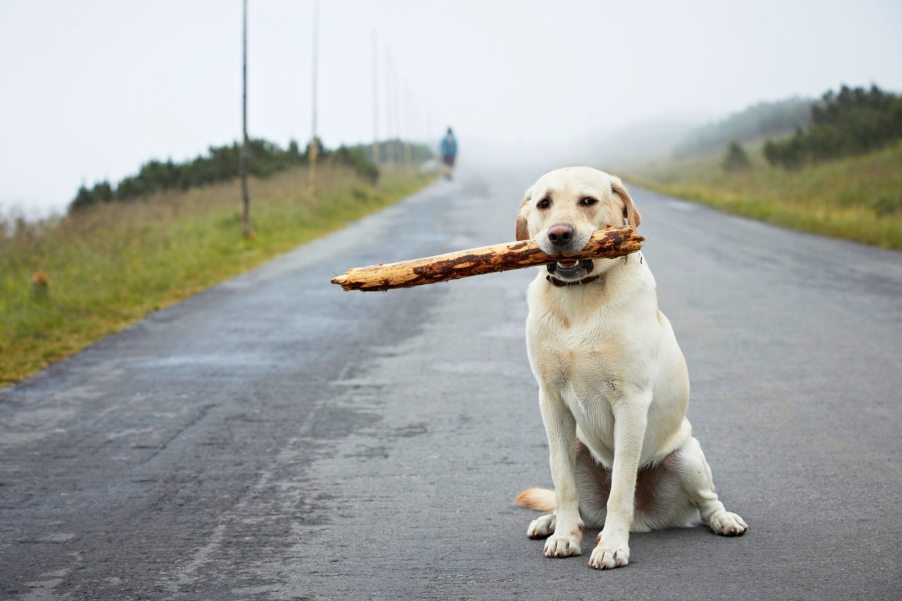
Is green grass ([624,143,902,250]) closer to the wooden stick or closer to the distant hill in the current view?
the wooden stick

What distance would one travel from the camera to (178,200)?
2978cm

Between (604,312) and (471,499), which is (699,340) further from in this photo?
(604,312)

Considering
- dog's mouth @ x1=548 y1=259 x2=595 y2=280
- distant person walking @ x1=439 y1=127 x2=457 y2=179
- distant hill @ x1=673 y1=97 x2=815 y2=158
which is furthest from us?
distant hill @ x1=673 y1=97 x2=815 y2=158

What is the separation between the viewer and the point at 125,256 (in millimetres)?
15930

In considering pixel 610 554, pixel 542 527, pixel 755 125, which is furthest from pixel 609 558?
pixel 755 125

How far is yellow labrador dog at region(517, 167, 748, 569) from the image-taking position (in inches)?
163

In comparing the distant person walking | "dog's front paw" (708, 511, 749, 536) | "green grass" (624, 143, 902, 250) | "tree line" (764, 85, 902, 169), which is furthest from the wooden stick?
the distant person walking

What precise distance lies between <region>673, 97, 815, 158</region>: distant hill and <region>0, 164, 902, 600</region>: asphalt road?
1979 inches

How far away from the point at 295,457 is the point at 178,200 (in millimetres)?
25048

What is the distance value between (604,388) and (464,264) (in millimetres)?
868

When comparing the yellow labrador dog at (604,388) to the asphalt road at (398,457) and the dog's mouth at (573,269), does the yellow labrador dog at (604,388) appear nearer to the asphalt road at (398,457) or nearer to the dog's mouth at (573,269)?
the dog's mouth at (573,269)

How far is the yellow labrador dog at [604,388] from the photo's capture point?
4.15 meters

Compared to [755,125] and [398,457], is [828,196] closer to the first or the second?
[398,457]

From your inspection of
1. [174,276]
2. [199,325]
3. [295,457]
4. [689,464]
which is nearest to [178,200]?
[174,276]
